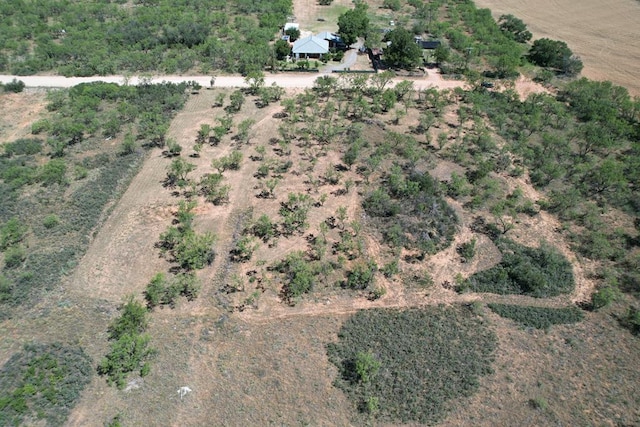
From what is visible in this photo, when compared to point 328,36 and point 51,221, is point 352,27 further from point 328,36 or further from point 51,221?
point 51,221

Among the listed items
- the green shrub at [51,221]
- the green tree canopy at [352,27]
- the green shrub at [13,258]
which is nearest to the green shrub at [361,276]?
the green shrub at [51,221]

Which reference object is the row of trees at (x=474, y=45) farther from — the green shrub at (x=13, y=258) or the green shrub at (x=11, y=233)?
→ the green shrub at (x=13, y=258)

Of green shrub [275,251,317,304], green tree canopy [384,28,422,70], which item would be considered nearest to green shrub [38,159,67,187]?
green shrub [275,251,317,304]

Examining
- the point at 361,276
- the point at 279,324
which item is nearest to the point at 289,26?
the point at 361,276

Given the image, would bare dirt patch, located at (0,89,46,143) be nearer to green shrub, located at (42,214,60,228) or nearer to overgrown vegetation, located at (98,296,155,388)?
A: green shrub, located at (42,214,60,228)

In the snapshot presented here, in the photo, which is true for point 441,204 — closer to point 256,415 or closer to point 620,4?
point 256,415

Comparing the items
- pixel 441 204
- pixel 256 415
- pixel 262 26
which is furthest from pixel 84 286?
pixel 262 26
